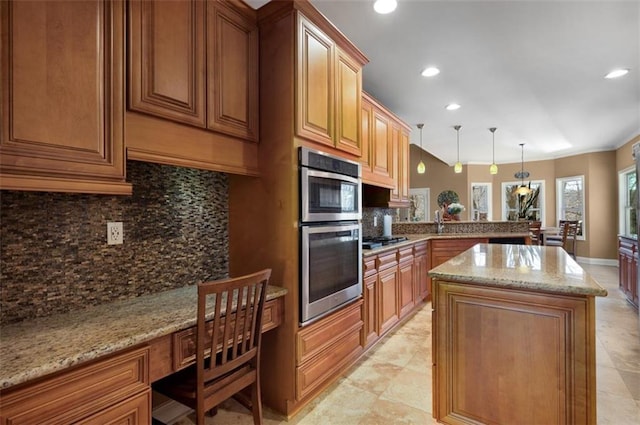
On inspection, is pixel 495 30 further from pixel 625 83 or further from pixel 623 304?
pixel 623 304

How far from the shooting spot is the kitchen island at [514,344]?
149 cm

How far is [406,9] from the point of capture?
2303 millimetres

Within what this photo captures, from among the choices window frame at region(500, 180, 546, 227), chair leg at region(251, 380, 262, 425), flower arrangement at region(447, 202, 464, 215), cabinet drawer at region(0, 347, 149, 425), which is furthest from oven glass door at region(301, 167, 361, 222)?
window frame at region(500, 180, 546, 227)

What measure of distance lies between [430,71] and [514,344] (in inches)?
108

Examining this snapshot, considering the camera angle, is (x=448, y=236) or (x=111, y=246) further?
(x=448, y=236)

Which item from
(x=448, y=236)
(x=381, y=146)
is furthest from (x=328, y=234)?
(x=448, y=236)

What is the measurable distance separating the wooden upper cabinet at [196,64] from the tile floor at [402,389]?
5.84ft

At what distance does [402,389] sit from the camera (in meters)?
2.23

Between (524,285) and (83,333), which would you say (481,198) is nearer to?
(524,285)

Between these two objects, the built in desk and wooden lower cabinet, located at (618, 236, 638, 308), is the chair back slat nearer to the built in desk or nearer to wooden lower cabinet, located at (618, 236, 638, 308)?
the built in desk

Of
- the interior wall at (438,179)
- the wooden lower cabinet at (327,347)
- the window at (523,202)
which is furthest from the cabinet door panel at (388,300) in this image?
the window at (523,202)

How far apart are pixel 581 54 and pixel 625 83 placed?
126cm

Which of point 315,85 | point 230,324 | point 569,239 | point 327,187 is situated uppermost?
point 315,85

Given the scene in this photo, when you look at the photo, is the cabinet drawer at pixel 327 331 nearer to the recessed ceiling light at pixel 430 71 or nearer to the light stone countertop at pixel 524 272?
the light stone countertop at pixel 524 272
